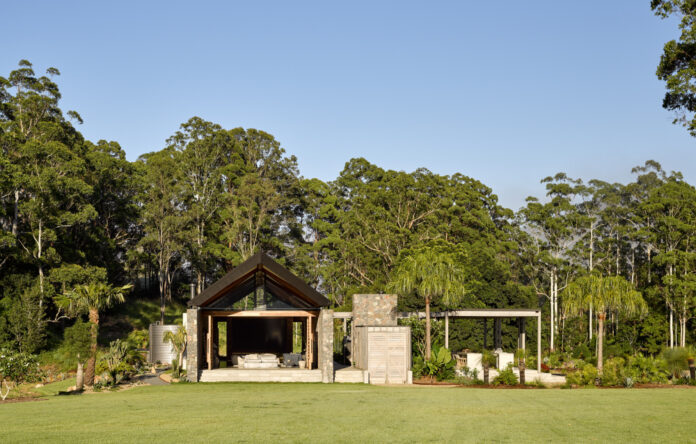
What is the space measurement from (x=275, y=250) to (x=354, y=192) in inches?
371

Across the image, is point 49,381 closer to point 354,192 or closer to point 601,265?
point 354,192

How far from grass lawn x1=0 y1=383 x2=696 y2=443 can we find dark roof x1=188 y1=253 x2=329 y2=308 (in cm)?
558

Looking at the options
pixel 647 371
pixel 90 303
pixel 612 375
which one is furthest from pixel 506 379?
pixel 90 303

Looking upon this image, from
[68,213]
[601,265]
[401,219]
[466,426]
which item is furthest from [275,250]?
[466,426]

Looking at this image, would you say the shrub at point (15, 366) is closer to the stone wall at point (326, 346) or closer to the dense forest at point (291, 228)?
the stone wall at point (326, 346)

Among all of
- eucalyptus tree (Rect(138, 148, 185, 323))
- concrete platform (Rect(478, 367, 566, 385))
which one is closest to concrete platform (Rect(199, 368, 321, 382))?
concrete platform (Rect(478, 367, 566, 385))

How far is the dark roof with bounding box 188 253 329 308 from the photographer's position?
2397 centimetres

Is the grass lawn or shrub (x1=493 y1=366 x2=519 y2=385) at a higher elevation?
the grass lawn

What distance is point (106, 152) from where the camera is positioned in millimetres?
53000

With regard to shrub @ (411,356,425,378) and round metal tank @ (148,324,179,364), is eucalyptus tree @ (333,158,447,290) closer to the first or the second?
round metal tank @ (148,324,179,364)

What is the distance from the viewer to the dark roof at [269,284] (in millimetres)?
23969

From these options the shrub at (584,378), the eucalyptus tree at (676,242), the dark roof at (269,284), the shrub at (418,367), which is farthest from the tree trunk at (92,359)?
the eucalyptus tree at (676,242)

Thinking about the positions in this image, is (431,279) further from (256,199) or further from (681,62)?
(256,199)

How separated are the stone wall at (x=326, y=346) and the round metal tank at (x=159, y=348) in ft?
34.4
